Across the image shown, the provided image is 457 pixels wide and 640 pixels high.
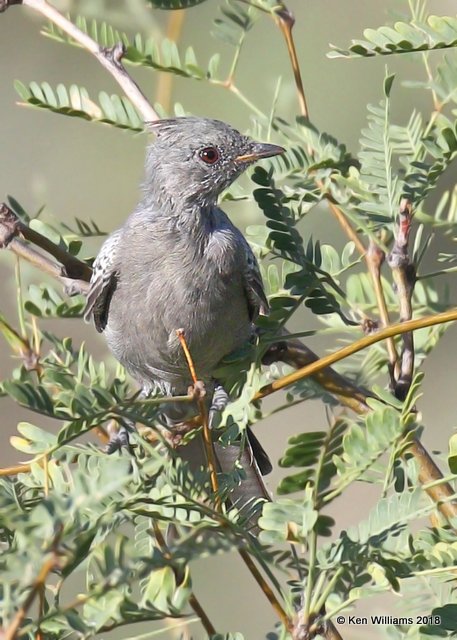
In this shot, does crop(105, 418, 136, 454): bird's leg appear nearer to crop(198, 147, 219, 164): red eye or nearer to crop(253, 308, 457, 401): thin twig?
crop(253, 308, 457, 401): thin twig

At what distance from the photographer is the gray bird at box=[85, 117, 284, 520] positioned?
438 centimetres

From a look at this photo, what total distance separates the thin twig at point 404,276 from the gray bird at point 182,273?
1.27 meters

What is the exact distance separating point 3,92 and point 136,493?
28.8 ft

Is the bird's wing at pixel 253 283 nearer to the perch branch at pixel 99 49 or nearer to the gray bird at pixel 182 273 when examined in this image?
the gray bird at pixel 182 273

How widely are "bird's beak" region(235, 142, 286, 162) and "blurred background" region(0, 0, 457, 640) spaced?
10.1 feet

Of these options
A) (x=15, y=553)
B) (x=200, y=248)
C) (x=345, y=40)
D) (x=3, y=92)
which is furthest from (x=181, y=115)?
(x=3, y=92)

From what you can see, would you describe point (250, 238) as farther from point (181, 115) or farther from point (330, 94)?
point (330, 94)

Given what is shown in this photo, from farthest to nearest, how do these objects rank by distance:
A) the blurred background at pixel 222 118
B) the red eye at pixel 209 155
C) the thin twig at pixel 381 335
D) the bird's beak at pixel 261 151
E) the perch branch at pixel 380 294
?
the blurred background at pixel 222 118, the red eye at pixel 209 155, the bird's beak at pixel 261 151, the perch branch at pixel 380 294, the thin twig at pixel 381 335

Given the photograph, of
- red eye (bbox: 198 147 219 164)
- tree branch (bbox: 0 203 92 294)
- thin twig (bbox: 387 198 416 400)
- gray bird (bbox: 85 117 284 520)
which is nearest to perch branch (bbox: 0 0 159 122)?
gray bird (bbox: 85 117 284 520)

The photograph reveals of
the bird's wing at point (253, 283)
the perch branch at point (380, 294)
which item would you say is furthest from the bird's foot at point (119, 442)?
the bird's wing at point (253, 283)

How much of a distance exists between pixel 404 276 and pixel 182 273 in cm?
163

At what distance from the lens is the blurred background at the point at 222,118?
8.07 metres

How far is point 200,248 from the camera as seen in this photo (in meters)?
4.53

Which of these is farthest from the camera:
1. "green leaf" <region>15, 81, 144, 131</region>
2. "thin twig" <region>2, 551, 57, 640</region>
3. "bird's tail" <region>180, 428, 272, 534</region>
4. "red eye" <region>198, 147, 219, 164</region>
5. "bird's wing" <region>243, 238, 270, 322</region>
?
"red eye" <region>198, 147, 219, 164</region>
